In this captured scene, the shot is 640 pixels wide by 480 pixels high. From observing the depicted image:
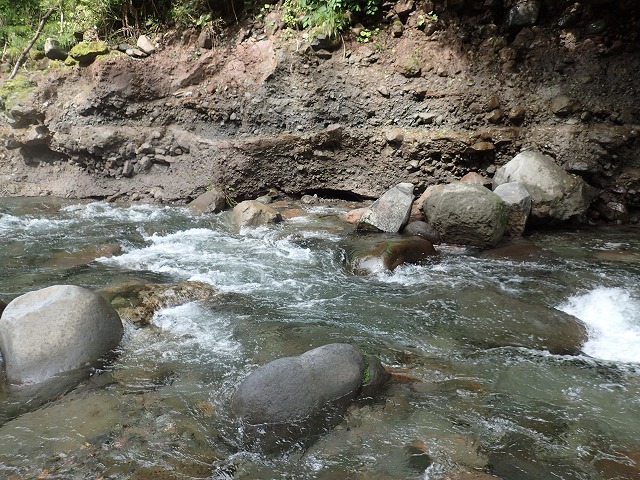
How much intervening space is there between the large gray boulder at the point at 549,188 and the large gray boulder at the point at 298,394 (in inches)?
200

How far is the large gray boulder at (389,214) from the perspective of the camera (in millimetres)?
7426

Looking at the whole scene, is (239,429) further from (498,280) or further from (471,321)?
(498,280)

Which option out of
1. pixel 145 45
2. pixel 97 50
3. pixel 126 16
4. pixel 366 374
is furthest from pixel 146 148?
pixel 366 374

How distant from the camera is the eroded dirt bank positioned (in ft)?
26.5

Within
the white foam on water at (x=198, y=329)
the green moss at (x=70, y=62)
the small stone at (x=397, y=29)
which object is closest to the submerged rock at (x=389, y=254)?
the white foam on water at (x=198, y=329)

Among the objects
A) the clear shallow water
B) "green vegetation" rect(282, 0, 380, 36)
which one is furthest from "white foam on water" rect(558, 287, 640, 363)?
"green vegetation" rect(282, 0, 380, 36)

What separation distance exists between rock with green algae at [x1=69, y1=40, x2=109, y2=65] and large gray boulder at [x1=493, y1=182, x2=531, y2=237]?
8.67 m

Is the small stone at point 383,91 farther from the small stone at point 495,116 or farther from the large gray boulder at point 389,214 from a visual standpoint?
the large gray boulder at point 389,214

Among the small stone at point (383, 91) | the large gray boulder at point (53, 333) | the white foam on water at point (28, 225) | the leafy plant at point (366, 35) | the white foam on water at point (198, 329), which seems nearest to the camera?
the large gray boulder at point (53, 333)

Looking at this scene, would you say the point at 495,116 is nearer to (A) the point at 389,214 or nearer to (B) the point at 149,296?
(A) the point at 389,214

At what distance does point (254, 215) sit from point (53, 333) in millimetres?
4439

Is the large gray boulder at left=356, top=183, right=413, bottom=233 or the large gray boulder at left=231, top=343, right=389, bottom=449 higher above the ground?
the large gray boulder at left=356, top=183, right=413, bottom=233

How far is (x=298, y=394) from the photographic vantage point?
11.2ft

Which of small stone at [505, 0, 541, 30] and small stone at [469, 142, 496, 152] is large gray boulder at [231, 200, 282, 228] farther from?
small stone at [505, 0, 541, 30]
